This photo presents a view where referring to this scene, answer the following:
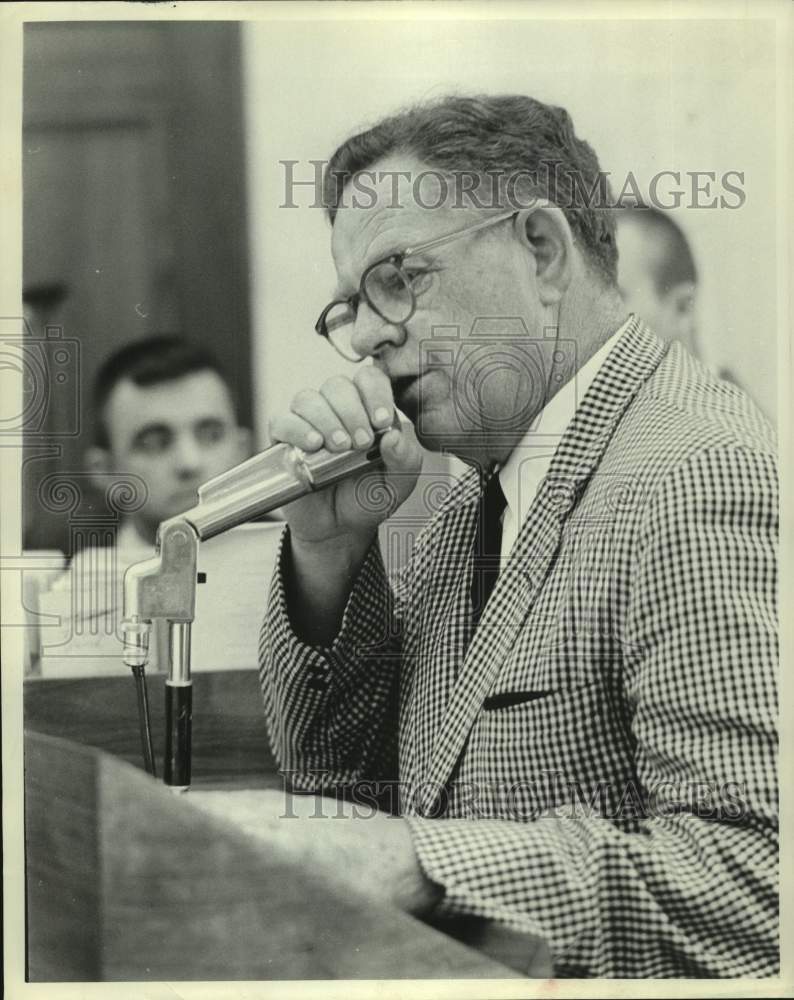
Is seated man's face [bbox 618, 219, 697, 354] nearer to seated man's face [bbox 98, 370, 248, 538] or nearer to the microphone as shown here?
the microphone

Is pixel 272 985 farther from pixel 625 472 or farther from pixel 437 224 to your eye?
pixel 437 224

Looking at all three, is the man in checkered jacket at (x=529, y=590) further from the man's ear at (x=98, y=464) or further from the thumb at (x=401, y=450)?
the man's ear at (x=98, y=464)

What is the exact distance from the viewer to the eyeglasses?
1.68m

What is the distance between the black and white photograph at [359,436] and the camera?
64.1 inches

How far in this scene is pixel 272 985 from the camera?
5.63 feet

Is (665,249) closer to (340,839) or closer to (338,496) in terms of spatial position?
(338,496)

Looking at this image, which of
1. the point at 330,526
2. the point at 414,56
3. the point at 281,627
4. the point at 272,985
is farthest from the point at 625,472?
the point at 272,985

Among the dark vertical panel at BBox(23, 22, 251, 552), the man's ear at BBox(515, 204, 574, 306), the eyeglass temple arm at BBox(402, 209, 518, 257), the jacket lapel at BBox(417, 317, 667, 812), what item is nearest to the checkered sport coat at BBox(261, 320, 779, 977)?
the jacket lapel at BBox(417, 317, 667, 812)

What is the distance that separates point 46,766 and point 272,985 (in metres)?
0.44

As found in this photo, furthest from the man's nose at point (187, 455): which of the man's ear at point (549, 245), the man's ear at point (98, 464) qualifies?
the man's ear at point (549, 245)

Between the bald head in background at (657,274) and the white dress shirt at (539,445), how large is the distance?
0.04 metres

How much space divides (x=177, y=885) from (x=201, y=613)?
14.4 inches

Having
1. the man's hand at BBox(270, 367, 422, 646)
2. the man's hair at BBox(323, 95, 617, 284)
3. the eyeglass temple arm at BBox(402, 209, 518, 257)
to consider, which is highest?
the man's hair at BBox(323, 95, 617, 284)

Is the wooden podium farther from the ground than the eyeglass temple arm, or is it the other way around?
the eyeglass temple arm
